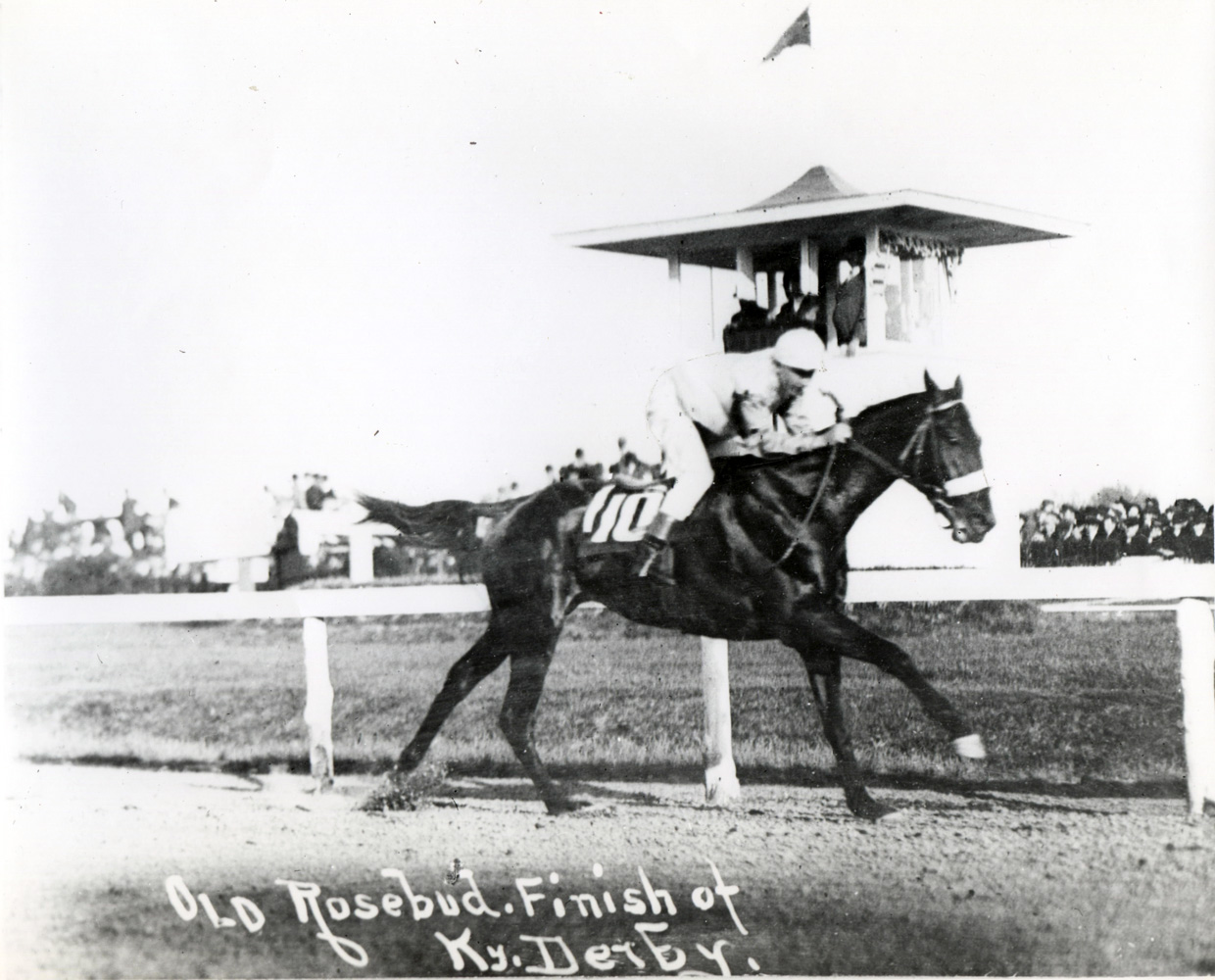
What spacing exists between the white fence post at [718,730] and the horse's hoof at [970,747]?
2.36 ft

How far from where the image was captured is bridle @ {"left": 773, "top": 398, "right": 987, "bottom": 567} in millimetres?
3783

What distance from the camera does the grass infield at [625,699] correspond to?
3779 mm

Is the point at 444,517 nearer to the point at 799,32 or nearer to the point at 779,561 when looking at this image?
the point at 779,561

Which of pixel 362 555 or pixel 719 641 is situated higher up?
pixel 362 555

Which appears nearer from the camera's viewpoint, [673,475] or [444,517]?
[673,475]

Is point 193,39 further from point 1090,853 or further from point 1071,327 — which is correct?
point 1090,853

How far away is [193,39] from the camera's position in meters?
4.03

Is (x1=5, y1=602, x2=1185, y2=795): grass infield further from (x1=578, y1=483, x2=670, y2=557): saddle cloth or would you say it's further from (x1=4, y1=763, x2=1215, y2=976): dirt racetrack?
(x1=578, y1=483, x2=670, y2=557): saddle cloth

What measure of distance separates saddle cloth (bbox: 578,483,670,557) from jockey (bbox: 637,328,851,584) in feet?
0.12

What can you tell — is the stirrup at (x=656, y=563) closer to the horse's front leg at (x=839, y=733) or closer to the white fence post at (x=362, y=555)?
the horse's front leg at (x=839, y=733)

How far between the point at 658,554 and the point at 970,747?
118 cm

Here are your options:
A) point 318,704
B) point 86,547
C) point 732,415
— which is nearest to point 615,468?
point 732,415

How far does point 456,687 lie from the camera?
3939mm

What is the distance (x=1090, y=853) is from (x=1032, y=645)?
68 centimetres
